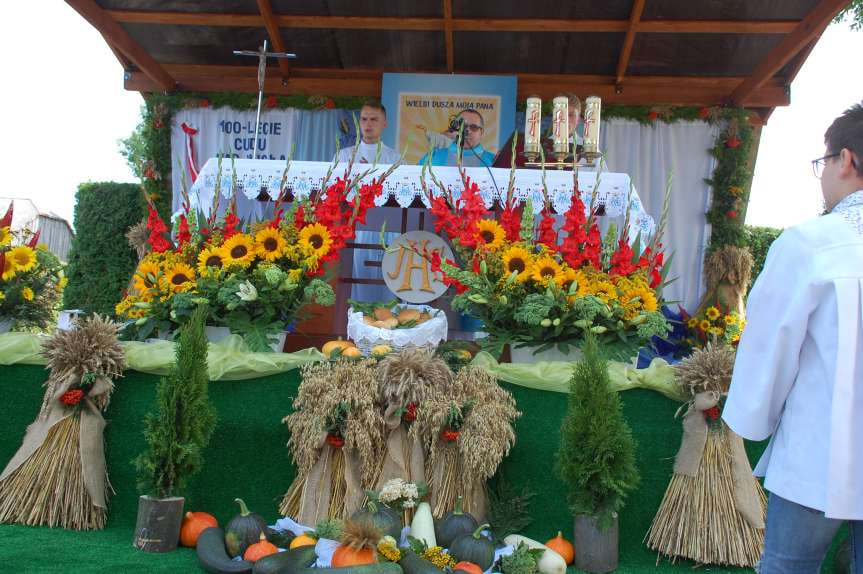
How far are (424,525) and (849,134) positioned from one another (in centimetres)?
206

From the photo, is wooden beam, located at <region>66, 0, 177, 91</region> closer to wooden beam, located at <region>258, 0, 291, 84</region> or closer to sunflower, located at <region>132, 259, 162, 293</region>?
wooden beam, located at <region>258, 0, 291, 84</region>

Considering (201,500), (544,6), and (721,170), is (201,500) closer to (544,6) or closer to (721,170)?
(544,6)

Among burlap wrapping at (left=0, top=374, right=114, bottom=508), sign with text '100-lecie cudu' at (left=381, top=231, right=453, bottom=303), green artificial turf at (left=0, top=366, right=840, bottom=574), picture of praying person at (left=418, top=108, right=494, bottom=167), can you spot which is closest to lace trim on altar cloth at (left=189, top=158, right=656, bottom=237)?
sign with text '100-lecie cudu' at (left=381, top=231, right=453, bottom=303)

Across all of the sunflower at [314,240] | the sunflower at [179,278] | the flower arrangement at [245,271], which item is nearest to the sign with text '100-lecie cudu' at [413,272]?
the flower arrangement at [245,271]

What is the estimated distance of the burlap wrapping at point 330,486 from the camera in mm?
3451

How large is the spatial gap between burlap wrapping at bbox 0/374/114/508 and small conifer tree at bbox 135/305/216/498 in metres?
0.31

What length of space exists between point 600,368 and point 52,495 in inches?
91.6

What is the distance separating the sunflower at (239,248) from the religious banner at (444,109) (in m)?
4.26

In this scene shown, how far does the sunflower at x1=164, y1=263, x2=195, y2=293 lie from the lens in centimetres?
423

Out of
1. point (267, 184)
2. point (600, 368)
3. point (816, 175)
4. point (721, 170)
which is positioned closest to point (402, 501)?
point (600, 368)

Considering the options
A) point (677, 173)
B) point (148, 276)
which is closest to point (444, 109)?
point (677, 173)

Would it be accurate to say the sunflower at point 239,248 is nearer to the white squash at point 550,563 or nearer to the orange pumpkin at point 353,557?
the orange pumpkin at point 353,557

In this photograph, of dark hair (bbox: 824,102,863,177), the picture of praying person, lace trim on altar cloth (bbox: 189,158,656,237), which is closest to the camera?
dark hair (bbox: 824,102,863,177)

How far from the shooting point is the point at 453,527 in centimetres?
322
